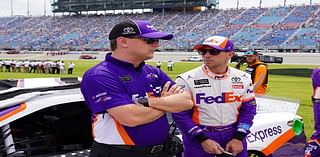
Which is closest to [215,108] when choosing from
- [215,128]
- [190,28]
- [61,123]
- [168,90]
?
[215,128]

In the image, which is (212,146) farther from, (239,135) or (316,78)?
(316,78)

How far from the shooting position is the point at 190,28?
71688 millimetres

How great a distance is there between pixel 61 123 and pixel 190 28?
226ft

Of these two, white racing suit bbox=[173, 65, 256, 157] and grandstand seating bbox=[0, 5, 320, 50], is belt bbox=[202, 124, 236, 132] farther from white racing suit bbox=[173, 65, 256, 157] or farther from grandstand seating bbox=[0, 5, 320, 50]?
grandstand seating bbox=[0, 5, 320, 50]

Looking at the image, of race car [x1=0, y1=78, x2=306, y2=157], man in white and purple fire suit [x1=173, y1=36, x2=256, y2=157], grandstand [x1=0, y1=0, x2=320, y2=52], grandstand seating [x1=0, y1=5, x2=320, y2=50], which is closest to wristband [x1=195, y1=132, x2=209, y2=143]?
man in white and purple fire suit [x1=173, y1=36, x2=256, y2=157]

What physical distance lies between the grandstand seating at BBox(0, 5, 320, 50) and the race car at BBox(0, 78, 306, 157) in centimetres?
5159

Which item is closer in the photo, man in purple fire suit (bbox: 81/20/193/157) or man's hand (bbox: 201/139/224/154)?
man in purple fire suit (bbox: 81/20/193/157)

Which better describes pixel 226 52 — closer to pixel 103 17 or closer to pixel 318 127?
pixel 318 127

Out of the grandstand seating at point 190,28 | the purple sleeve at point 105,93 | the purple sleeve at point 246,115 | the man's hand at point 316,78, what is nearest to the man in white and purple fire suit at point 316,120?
the man's hand at point 316,78

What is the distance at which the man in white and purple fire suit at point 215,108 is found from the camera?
10.7 feet

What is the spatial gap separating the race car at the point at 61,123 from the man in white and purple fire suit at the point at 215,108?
0.87 m

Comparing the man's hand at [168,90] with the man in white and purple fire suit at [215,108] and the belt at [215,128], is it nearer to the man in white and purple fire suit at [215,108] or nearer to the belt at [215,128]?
the man in white and purple fire suit at [215,108]

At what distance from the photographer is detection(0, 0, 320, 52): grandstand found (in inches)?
2302

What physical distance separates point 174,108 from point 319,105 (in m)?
1.56
